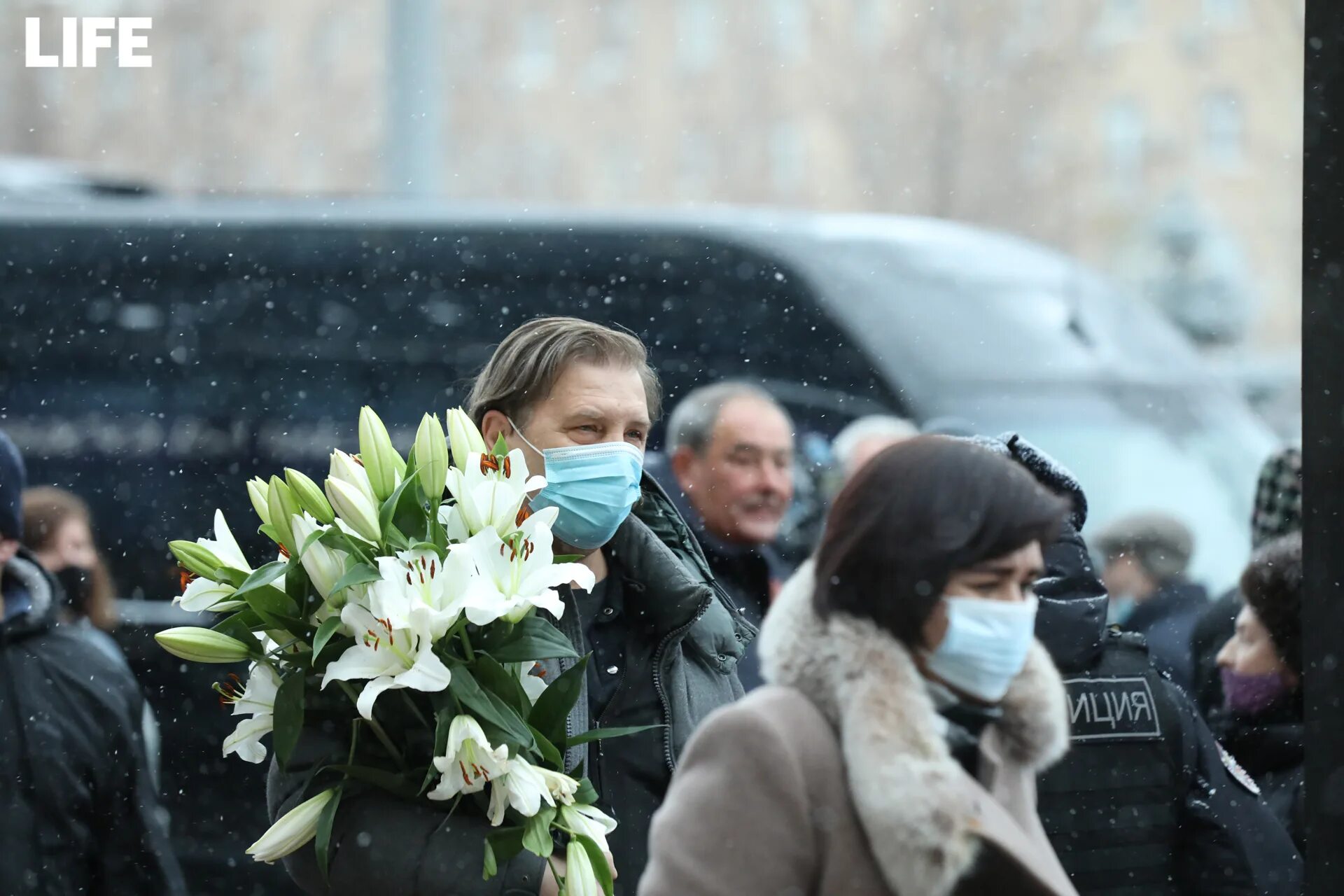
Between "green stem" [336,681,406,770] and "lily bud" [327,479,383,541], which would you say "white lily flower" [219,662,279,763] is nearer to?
"green stem" [336,681,406,770]

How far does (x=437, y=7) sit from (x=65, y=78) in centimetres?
1965

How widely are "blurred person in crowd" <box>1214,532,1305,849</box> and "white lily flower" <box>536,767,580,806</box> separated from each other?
1577 mm

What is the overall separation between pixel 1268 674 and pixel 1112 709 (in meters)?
1.05

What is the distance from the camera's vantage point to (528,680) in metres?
2.45

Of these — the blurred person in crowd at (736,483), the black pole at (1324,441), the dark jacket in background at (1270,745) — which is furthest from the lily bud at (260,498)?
the dark jacket in background at (1270,745)

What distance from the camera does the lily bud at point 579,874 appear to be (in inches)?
92.5

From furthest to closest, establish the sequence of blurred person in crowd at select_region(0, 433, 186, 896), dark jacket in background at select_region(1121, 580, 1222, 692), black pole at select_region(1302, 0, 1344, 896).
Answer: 1. dark jacket in background at select_region(1121, 580, 1222, 692)
2. blurred person in crowd at select_region(0, 433, 186, 896)
3. black pole at select_region(1302, 0, 1344, 896)

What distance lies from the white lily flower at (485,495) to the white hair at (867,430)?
247 centimetres

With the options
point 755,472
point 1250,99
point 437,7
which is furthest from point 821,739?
point 1250,99

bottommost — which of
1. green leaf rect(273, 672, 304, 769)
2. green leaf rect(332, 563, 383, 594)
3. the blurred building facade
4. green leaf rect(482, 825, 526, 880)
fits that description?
the blurred building facade

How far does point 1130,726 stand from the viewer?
2.68 m

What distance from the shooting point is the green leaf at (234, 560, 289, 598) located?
234cm

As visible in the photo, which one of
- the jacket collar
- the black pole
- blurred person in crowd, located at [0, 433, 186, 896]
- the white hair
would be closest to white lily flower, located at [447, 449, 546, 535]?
the black pole

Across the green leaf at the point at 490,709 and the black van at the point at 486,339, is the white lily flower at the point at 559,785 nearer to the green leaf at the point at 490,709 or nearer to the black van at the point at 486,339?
the green leaf at the point at 490,709
